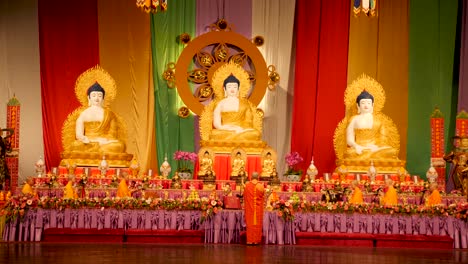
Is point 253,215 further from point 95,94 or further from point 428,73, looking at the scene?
point 428,73

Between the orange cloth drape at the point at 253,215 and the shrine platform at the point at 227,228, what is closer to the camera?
the orange cloth drape at the point at 253,215

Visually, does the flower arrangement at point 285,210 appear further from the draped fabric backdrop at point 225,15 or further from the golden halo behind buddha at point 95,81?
the draped fabric backdrop at point 225,15

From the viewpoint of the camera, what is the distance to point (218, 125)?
15672 millimetres

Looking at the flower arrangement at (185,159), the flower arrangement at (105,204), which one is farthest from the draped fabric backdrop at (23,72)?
the flower arrangement at (105,204)

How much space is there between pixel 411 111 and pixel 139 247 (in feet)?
25.7

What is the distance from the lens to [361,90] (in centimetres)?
1627

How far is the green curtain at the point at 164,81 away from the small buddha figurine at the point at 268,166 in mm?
2658

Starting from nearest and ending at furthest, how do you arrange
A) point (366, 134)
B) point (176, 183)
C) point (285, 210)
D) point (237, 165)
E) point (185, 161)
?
point (285, 210) → point (176, 183) → point (237, 165) → point (366, 134) → point (185, 161)

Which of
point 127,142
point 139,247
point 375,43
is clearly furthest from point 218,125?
point 139,247

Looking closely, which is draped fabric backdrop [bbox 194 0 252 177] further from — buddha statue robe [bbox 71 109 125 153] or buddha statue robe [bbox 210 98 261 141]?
buddha statue robe [bbox 71 109 125 153]

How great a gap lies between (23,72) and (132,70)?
1981 mm

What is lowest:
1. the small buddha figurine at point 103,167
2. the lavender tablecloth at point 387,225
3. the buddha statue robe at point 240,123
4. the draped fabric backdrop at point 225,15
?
the lavender tablecloth at point 387,225

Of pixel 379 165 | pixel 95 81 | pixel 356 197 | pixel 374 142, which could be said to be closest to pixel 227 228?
pixel 356 197

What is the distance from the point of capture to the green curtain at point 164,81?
669 inches
